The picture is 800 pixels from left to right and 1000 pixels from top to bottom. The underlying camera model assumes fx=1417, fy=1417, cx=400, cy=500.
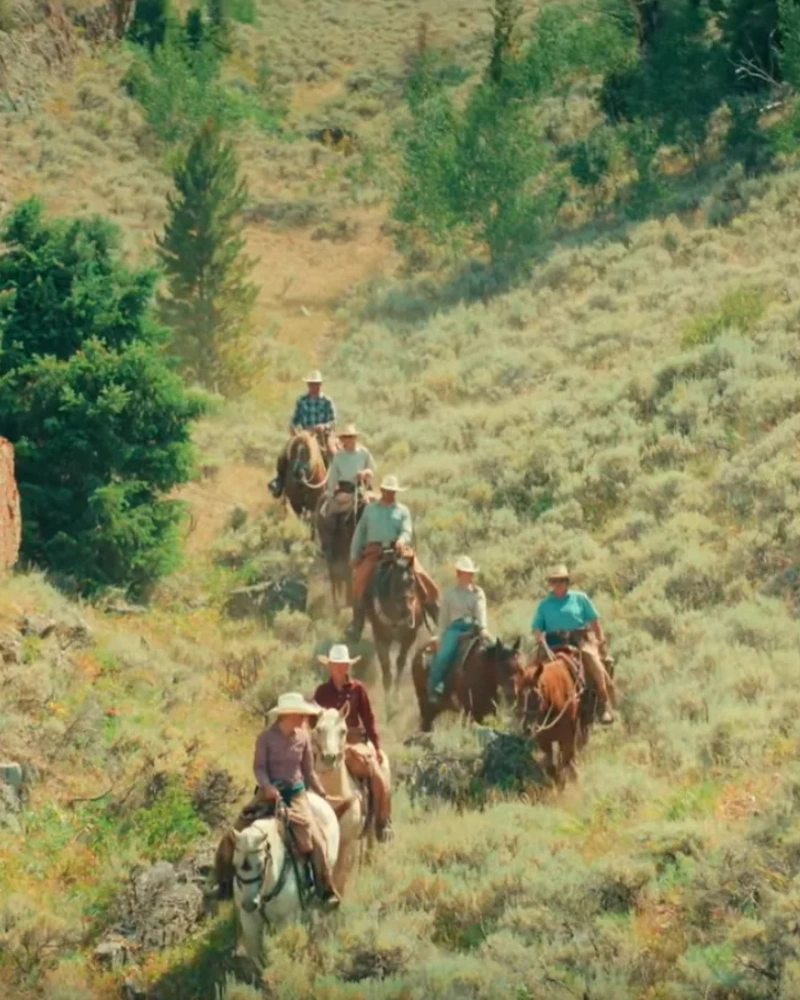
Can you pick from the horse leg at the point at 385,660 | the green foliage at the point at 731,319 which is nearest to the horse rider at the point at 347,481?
the horse leg at the point at 385,660

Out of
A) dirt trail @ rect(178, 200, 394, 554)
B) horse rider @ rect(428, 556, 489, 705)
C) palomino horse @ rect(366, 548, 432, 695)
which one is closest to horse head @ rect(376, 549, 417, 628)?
palomino horse @ rect(366, 548, 432, 695)

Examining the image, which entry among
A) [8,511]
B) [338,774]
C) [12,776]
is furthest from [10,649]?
[338,774]

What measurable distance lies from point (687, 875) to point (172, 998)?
13.0 ft

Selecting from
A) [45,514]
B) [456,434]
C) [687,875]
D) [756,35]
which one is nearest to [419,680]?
[687,875]

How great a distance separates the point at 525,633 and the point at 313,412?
691cm

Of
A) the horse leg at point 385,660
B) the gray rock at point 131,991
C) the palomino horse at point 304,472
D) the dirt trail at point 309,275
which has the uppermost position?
the gray rock at point 131,991

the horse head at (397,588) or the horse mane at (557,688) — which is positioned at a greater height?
the horse mane at (557,688)

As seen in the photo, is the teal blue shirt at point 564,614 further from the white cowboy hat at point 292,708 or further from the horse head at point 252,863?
the horse head at point 252,863

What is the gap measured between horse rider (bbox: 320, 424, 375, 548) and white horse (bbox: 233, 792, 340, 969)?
9247mm

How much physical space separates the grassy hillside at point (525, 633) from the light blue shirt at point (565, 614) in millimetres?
1322

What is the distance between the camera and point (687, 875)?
10.7m

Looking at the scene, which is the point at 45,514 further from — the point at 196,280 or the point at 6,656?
the point at 196,280

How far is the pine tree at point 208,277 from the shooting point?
3438 cm

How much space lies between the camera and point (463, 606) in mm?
14719
